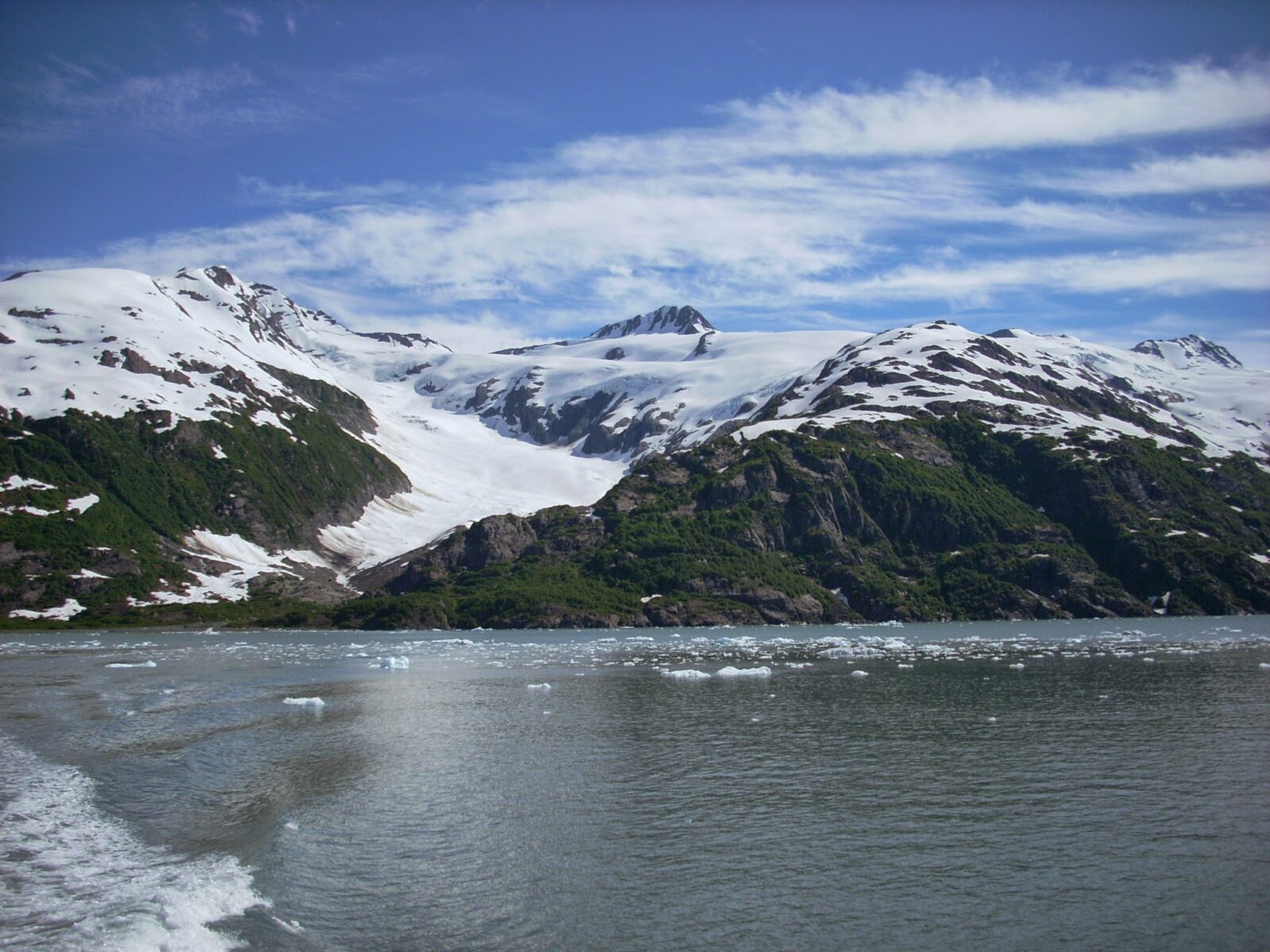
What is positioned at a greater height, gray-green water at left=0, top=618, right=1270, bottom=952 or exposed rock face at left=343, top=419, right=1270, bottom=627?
exposed rock face at left=343, top=419, right=1270, bottom=627

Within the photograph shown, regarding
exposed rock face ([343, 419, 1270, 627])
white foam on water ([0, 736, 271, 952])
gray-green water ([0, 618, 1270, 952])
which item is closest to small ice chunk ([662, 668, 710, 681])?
gray-green water ([0, 618, 1270, 952])

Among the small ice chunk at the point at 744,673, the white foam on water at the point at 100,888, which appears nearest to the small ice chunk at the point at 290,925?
the white foam on water at the point at 100,888

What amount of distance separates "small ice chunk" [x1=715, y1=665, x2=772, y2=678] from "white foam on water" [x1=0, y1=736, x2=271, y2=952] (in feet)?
160

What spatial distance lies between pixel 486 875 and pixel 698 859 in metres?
6.24

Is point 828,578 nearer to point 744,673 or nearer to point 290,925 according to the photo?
point 744,673

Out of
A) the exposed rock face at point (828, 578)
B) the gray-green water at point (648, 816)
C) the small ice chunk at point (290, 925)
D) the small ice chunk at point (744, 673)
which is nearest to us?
the small ice chunk at point (290, 925)

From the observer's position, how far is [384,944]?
76.5ft

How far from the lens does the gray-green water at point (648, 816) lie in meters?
24.7

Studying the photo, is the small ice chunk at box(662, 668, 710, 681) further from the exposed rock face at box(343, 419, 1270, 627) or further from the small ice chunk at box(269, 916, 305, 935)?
the exposed rock face at box(343, 419, 1270, 627)

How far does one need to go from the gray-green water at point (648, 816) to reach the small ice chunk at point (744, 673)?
613 cm

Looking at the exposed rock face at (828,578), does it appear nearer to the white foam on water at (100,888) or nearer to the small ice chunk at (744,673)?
the small ice chunk at (744,673)

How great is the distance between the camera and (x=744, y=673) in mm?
77812

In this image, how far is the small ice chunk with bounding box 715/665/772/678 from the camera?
251ft

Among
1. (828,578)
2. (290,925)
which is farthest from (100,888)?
(828,578)
